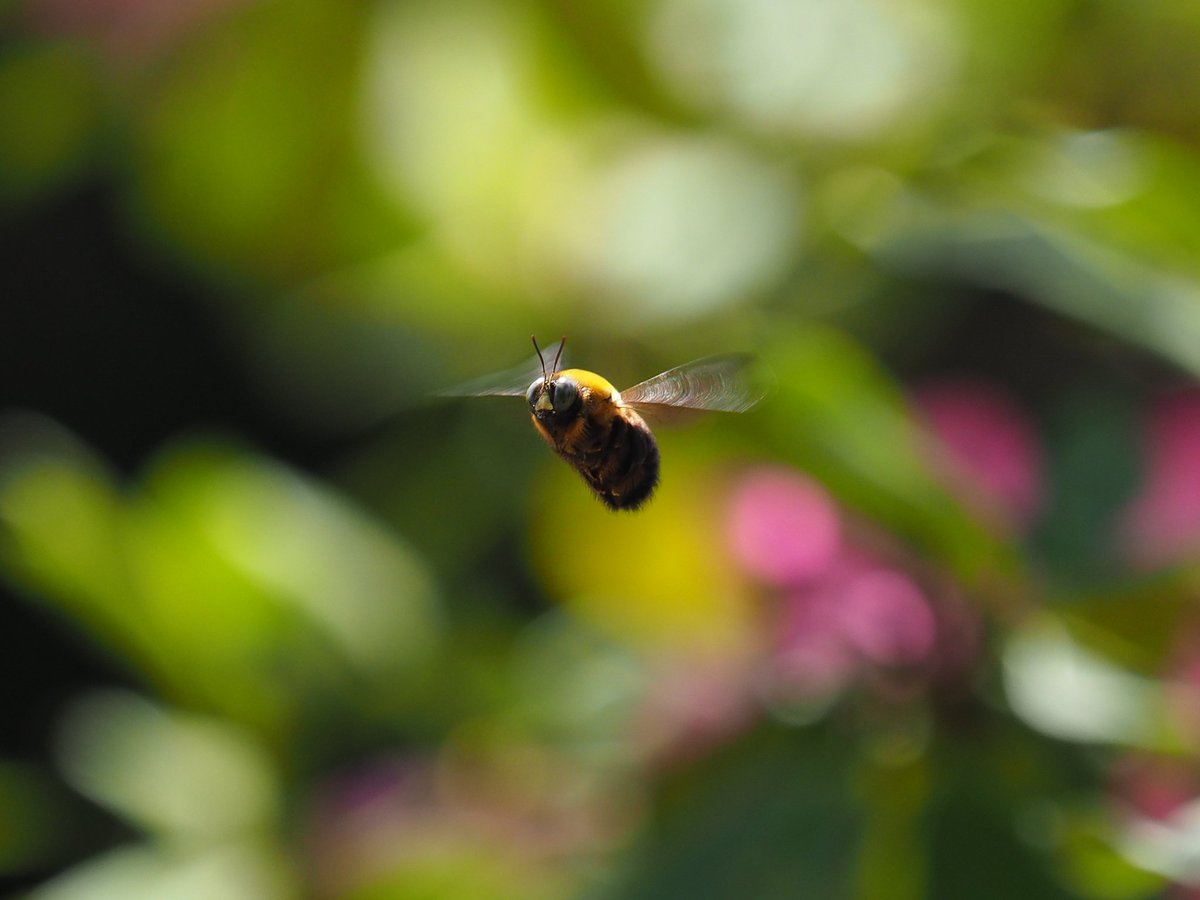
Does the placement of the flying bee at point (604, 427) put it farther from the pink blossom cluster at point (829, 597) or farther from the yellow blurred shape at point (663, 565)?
Answer: the yellow blurred shape at point (663, 565)

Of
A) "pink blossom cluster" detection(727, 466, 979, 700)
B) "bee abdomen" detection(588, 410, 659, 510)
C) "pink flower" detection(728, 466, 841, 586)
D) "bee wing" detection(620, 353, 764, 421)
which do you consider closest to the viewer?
"bee wing" detection(620, 353, 764, 421)

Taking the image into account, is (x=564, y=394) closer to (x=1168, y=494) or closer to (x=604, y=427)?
(x=604, y=427)

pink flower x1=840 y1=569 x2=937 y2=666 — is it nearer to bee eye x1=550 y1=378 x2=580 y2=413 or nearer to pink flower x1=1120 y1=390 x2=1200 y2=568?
pink flower x1=1120 y1=390 x2=1200 y2=568

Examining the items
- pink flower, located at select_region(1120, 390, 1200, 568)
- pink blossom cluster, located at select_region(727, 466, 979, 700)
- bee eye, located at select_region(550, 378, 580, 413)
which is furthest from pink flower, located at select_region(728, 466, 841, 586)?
bee eye, located at select_region(550, 378, 580, 413)

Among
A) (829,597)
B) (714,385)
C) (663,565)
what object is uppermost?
(663,565)

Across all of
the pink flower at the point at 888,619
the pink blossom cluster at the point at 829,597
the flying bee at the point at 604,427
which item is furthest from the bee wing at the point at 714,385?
the pink flower at the point at 888,619

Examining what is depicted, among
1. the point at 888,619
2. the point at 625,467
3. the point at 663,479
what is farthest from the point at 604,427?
the point at 663,479

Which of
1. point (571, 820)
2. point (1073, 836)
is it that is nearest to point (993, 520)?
point (1073, 836)
